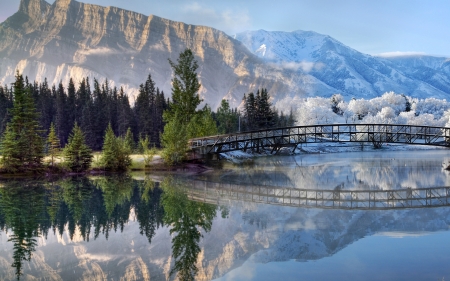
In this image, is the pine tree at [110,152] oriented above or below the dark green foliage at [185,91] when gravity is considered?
below

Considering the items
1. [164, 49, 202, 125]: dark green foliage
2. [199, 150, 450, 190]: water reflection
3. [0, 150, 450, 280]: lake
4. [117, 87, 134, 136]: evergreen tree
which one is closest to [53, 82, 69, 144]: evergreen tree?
[117, 87, 134, 136]: evergreen tree

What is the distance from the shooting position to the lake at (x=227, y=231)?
15.8 meters

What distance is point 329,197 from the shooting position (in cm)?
3141

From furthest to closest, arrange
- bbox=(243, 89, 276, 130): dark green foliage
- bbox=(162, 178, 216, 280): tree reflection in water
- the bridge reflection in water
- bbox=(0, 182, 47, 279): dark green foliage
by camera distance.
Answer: bbox=(243, 89, 276, 130): dark green foliage < the bridge reflection in water < bbox=(0, 182, 47, 279): dark green foliage < bbox=(162, 178, 216, 280): tree reflection in water

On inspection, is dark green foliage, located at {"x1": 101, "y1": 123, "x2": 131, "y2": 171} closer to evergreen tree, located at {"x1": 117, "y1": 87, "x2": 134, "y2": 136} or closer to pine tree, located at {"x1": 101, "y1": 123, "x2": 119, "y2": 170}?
pine tree, located at {"x1": 101, "y1": 123, "x2": 119, "y2": 170}

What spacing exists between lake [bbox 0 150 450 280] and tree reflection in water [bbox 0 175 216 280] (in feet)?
0.20

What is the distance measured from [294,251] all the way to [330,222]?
5.75 metres

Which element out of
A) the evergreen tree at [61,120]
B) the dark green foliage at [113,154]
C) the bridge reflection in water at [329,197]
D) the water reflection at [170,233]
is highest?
the evergreen tree at [61,120]

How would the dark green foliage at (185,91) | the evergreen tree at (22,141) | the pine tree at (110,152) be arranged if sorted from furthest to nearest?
the dark green foliage at (185,91) < the pine tree at (110,152) < the evergreen tree at (22,141)

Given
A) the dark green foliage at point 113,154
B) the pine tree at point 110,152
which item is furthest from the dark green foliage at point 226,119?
the pine tree at point 110,152

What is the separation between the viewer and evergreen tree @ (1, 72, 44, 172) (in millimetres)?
45781

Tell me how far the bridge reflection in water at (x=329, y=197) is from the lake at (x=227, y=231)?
0.29 feet

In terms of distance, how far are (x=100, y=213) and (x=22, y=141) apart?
78.3 ft

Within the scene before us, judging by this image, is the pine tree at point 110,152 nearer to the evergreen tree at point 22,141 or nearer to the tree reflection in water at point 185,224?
the evergreen tree at point 22,141
